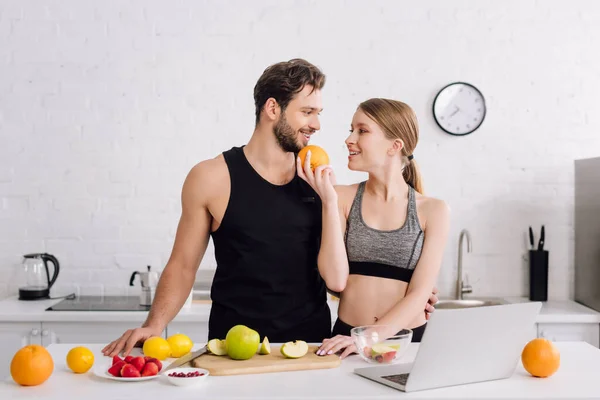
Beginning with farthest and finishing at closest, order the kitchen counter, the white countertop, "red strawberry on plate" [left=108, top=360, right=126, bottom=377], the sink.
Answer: the sink
the white countertop
"red strawberry on plate" [left=108, top=360, right=126, bottom=377]
the kitchen counter

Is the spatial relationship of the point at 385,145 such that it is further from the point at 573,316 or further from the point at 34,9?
the point at 34,9

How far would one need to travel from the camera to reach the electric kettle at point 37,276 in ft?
12.3

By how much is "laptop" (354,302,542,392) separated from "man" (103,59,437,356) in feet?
2.20

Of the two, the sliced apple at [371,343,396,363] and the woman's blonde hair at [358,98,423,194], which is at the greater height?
the woman's blonde hair at [358,98,423,194]

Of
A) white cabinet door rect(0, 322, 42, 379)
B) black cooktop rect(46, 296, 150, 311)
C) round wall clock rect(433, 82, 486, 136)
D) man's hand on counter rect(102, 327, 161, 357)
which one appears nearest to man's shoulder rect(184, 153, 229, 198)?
man's hand on counter rect(102, 327, 161, 357)

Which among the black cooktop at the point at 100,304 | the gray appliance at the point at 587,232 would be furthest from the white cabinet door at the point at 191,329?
the gray appliance at the point at 587,232

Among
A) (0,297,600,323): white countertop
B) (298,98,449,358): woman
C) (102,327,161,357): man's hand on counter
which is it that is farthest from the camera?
(0,297,600,323): white countertop

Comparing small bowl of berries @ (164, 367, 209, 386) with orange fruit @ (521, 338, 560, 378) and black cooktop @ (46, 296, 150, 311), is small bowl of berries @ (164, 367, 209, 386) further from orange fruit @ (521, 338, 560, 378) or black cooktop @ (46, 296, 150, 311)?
black cooktop @ (46, 296, 150, 311)

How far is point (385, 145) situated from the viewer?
8.03 feet

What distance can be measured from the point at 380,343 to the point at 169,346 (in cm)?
53

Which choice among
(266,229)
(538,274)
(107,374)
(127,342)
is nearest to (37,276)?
(266,229)

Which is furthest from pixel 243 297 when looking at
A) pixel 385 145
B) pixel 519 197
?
pixel 519 197

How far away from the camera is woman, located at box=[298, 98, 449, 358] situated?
2.29m

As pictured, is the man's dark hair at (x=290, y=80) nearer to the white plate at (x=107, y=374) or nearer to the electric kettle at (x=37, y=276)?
the white plate at (x=107, y=374)
